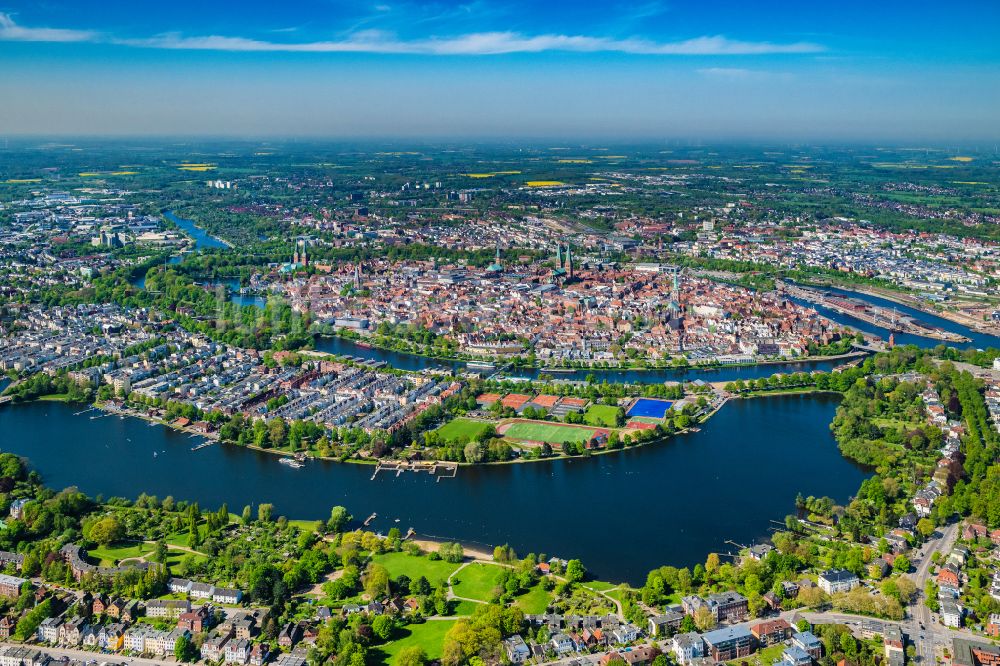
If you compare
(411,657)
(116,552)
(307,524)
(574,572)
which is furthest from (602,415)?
(116,552)

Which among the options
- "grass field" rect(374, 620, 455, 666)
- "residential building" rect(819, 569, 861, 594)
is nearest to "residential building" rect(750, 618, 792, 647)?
"residential building" rect(819, 569, 861, 594)

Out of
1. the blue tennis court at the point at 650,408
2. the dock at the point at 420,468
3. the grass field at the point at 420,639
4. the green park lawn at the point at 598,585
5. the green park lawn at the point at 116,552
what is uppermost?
the blue tennis court at the point at 650,408

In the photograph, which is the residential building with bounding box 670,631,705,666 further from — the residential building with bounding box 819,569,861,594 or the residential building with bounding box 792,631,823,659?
the residential building with bounding box 819,569,861,594

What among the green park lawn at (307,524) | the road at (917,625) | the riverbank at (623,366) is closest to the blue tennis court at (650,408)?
the riverbank at (623,366)

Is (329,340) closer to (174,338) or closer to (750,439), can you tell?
(174,338)

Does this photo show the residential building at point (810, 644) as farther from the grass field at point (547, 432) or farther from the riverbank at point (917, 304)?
the riverbank at point (917, 304)

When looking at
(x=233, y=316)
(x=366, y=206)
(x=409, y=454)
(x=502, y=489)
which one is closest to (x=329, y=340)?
(x=233, y=316)

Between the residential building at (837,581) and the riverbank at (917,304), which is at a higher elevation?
the riverbank at (917,304)
